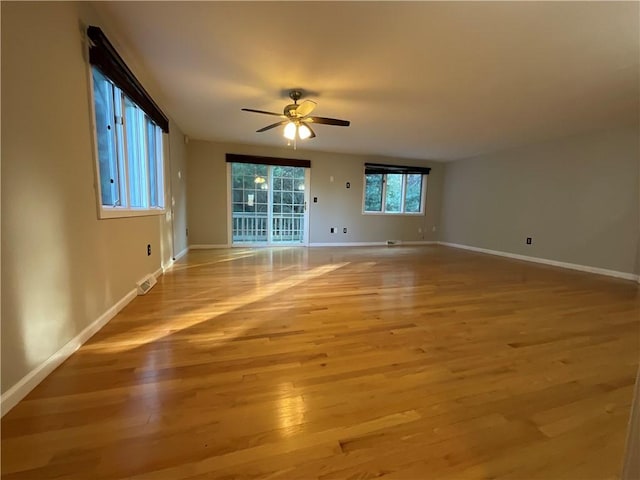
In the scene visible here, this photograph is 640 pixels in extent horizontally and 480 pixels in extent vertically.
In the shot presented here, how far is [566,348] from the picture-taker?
6.21 ft

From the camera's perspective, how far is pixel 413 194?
730cm

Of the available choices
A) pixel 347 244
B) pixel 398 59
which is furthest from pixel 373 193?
pixel 398 59


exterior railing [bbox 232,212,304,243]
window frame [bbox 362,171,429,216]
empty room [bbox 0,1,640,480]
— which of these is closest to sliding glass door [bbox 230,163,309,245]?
exterior railing [bbox 232,212,304,243]

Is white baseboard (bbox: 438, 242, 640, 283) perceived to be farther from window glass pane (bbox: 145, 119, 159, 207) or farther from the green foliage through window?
window glass pane (bbox: 145, 119, 159, 207)

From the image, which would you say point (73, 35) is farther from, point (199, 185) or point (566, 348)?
point (199, 185)

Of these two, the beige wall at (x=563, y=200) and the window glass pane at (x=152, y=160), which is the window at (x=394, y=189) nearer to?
the beige wall at (x=563, y=200)

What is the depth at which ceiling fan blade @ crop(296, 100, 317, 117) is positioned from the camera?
9.67 feet

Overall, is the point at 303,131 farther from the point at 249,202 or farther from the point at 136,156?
the point at 249,202

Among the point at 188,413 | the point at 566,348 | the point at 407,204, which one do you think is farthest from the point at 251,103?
the point at 407,204

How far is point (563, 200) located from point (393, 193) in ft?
10.9

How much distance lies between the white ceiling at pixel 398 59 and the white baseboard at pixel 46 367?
82.9 inches

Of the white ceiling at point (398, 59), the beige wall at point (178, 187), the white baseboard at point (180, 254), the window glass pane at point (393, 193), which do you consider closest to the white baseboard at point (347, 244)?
the window glass pane at point (393, 193)

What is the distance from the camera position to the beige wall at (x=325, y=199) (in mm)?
5625

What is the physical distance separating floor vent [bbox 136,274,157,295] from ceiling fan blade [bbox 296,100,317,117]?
2.41 meters
